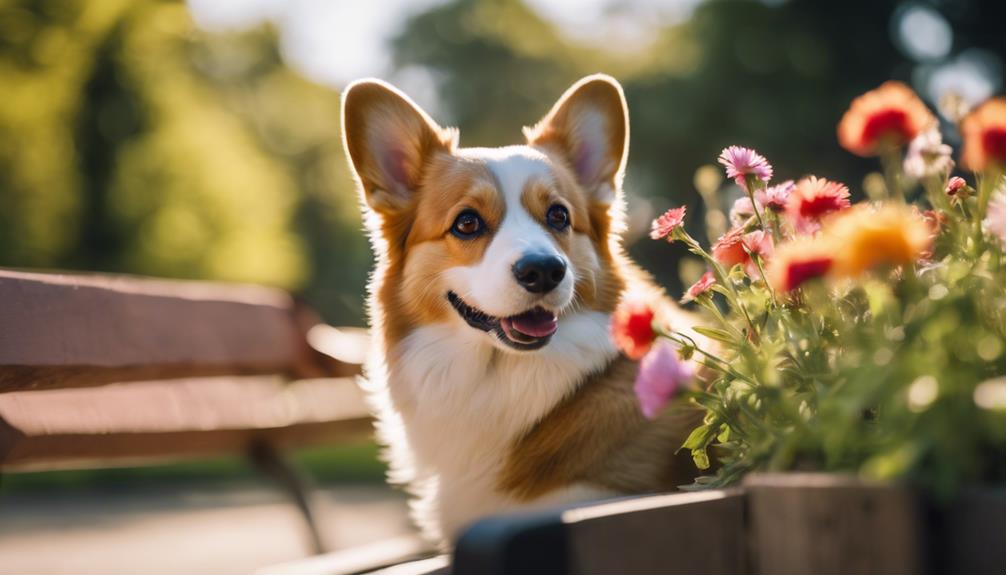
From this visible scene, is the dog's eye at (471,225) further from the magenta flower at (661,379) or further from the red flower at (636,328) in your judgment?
the magenta flower at (661,379)

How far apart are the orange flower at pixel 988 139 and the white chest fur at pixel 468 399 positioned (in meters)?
1.47

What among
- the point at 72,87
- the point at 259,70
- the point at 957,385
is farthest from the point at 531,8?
the point at 957,385

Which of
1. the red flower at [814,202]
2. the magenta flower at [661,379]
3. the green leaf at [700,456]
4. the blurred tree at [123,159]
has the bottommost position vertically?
the green leaf at [700,456]

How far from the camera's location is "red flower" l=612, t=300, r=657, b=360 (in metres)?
1.64

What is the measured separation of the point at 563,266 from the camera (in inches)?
101

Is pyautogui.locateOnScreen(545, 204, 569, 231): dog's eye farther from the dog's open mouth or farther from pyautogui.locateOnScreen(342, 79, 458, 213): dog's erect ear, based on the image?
pyautogui.locateOnScreen(342, 79, 458, 213): dog's erect ear

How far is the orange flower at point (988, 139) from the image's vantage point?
1.29m

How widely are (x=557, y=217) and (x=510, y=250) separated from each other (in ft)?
1.22

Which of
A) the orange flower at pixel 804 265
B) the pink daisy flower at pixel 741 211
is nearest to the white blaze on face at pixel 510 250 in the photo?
the pink daisy flower at pixel 741 211

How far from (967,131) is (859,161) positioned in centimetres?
1964

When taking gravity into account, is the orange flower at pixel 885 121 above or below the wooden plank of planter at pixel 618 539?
above

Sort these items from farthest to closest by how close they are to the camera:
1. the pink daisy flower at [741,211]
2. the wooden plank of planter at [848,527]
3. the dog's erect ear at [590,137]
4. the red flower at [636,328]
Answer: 1. the dog's erect ear at [590,137]
2. the pink daisy flower at [741,211]
3. the red flower at [636,328]
4. the wooden plank of planter at [848,527]

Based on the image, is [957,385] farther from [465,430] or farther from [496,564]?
[465,430]

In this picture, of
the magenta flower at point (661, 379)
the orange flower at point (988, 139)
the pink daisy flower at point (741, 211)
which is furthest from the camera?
the pink daisy flower at point (741, 211)
